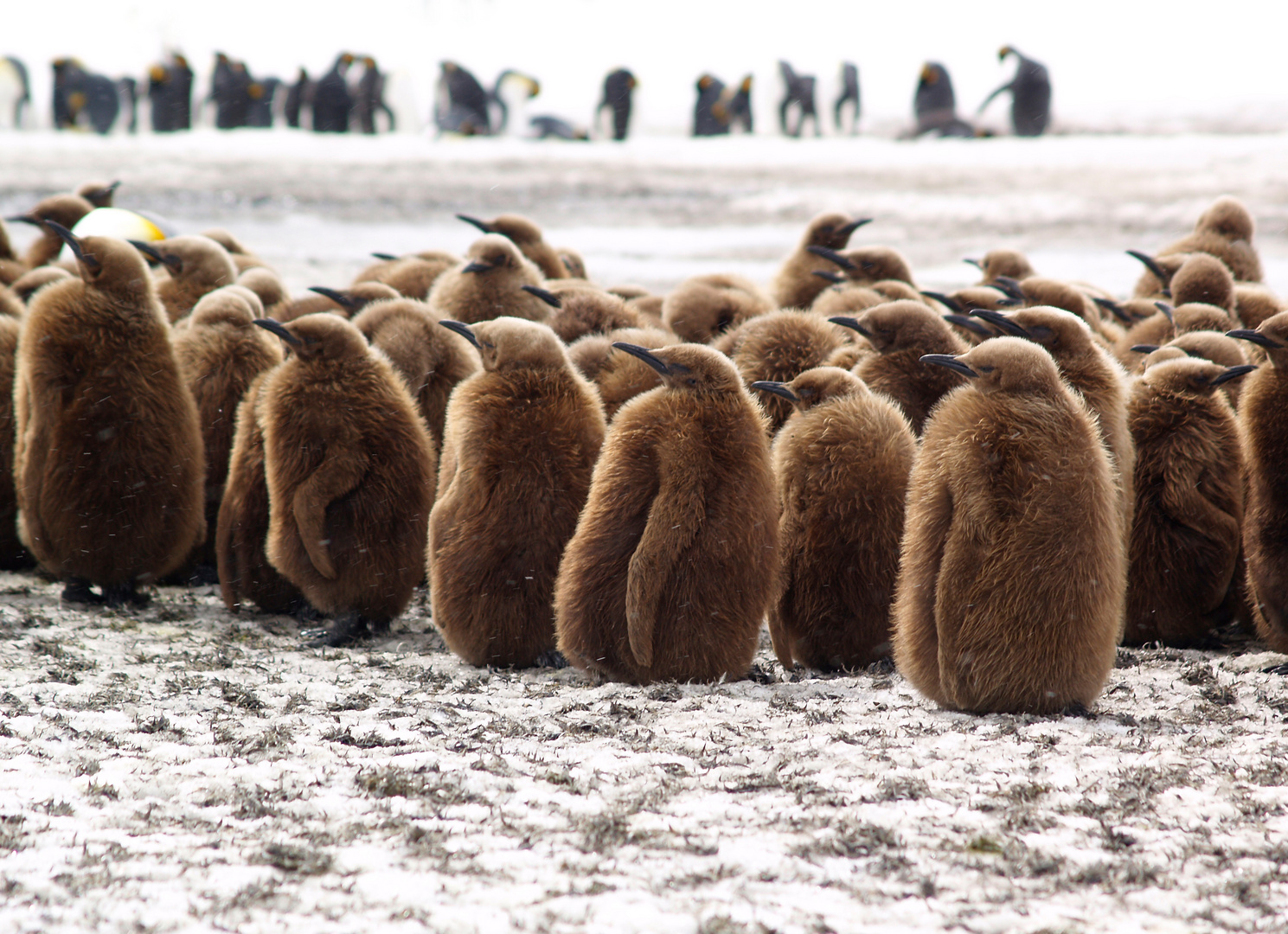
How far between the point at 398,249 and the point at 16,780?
46.2ft

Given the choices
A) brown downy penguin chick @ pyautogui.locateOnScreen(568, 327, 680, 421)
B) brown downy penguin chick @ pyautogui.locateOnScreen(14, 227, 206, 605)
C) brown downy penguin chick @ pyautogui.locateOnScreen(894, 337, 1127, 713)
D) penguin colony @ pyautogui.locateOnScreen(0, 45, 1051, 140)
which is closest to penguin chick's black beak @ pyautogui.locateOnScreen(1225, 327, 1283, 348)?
brown downy penguin chick @ pyautogui.locateOnScreen(894, 337, 1127, 713)

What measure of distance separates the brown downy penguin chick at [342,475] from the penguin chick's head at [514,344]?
1.69 ft

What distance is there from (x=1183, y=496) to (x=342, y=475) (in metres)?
2.83

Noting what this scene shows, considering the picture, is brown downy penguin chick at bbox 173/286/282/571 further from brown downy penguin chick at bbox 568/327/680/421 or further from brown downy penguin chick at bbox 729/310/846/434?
brown downy penguin chick at bbox 729/310/846/434

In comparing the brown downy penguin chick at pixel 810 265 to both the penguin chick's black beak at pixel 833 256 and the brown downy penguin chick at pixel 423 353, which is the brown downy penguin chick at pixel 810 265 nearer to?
the penguin chick's black beak at pixel 833 256

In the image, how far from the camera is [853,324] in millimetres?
4074

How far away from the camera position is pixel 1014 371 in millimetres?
2969

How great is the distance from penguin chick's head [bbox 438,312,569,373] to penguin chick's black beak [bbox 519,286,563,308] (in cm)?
151

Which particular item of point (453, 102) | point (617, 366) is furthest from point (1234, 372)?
point (453, 102)

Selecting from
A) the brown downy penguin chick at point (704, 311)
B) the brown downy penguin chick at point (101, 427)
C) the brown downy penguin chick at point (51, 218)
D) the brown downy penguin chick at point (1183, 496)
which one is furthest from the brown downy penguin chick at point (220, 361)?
the brown downy penguin chick at point (1183, 496)

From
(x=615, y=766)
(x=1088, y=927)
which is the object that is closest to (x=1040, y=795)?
(x=1088, y=927)

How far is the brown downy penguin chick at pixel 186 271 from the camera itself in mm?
5629

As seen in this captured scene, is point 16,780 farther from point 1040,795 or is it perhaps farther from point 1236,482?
point 1236,482

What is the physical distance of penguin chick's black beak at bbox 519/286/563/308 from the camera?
207 inches
